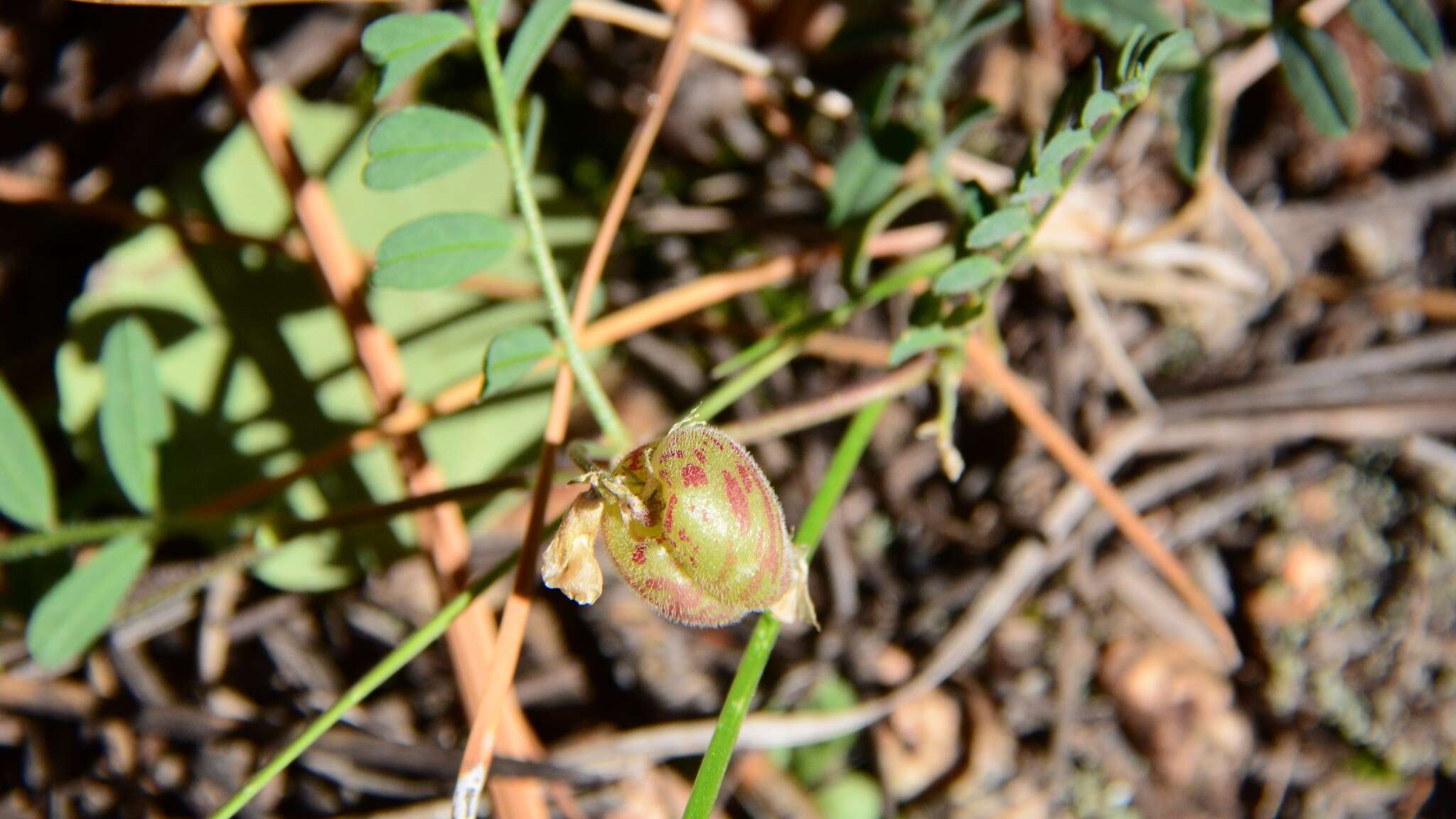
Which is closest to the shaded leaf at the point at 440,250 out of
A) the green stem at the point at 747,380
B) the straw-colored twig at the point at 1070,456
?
the green stem at the point at 747,380

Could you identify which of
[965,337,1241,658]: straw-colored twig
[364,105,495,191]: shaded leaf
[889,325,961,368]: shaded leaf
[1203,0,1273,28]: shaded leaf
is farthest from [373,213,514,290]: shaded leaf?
[1203,0,1273,28]: shaded leaf

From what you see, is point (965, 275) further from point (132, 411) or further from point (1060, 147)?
point (132, 411)

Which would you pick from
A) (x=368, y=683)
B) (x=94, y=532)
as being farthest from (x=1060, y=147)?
(x=94, y=532)

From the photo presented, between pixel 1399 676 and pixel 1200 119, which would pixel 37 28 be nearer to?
pixel 1200 119

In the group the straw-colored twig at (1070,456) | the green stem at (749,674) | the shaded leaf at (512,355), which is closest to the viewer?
the green stem at (749,674)

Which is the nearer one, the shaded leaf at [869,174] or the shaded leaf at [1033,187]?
the shaded leaf at [1033,187]

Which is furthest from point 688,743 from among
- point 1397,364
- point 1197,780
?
point 1397,364

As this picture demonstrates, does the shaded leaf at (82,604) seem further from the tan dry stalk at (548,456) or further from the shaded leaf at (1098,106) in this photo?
the shaded leaf at (1098,106)
